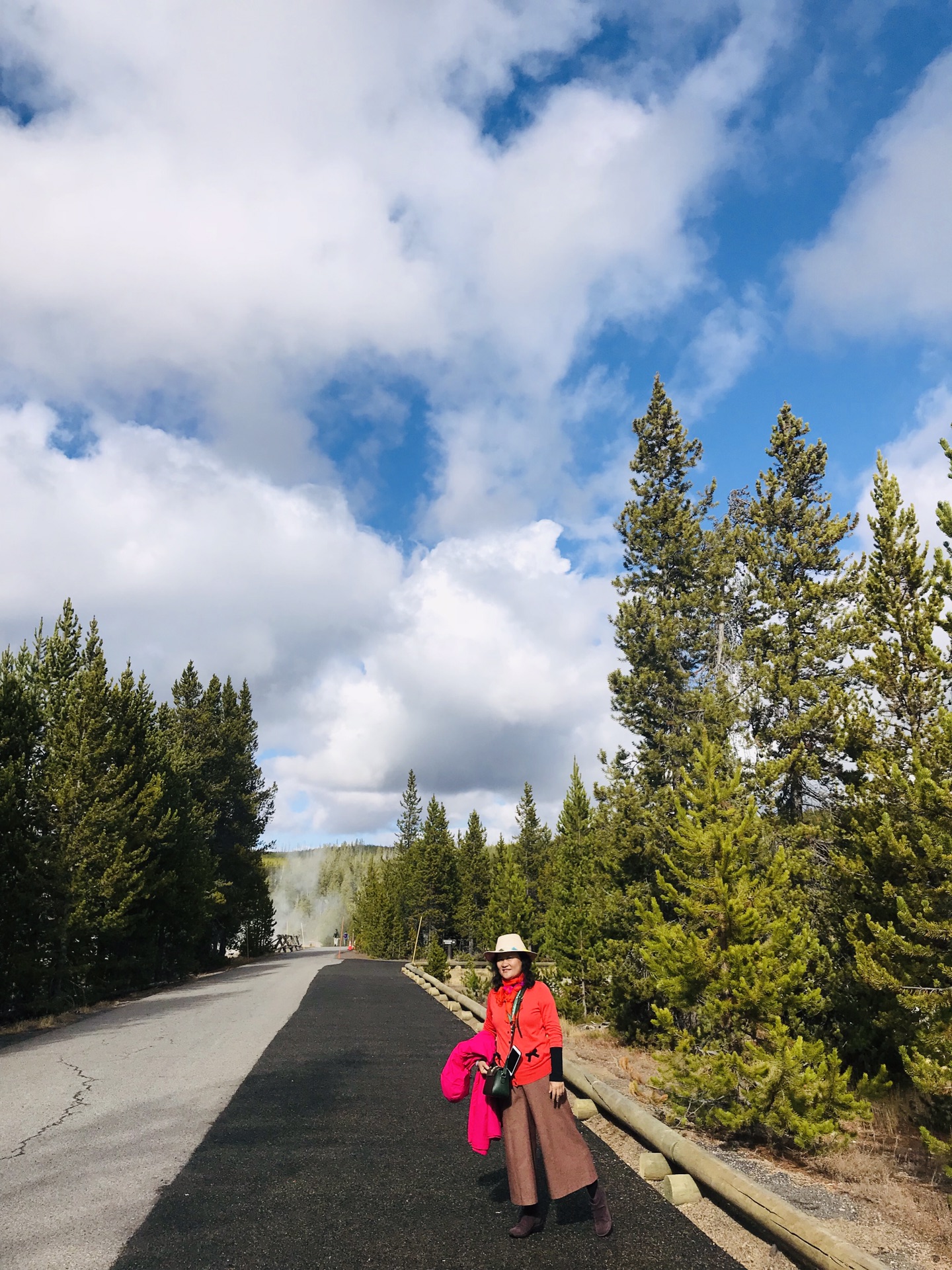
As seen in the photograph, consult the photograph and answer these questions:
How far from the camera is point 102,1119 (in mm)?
7543

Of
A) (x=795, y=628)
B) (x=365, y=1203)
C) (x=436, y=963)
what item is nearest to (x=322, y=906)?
(x=436, y=963)

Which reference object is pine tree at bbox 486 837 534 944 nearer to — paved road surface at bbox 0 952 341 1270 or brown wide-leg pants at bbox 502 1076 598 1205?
paved road surface at bbox 0 952 341 1270

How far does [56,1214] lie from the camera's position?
4977mm

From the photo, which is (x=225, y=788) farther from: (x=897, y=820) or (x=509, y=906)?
(x=897, y=820)

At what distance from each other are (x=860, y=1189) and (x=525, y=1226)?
3.84 m

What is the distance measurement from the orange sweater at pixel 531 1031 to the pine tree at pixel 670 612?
666 inches

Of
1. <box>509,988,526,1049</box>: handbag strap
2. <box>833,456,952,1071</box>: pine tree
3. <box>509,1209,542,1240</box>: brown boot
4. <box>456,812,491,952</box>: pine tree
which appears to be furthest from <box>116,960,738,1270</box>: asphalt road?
<box>456,812,491,952</box>: pine tree

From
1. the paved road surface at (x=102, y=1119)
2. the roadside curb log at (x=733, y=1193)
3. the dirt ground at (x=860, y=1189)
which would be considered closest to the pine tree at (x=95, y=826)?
the paved road surface at (x=102, y=1119)

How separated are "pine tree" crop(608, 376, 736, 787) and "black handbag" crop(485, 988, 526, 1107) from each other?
1710cm

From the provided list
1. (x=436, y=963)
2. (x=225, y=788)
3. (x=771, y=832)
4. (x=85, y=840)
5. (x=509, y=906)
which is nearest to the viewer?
(x=771, y=832)

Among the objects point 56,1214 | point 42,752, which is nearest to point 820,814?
point 56,1214

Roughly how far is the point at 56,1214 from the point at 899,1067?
37.3 ft

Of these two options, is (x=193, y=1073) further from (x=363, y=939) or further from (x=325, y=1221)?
(x=363, y=939)

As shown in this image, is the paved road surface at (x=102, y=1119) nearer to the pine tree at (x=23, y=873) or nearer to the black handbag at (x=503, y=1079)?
the black handbag at (x=503, y=1079)
